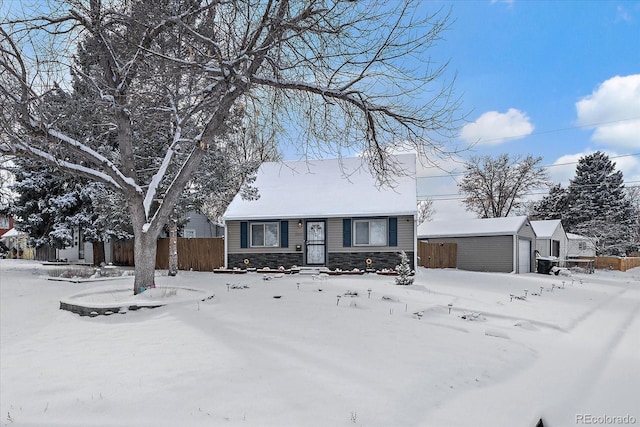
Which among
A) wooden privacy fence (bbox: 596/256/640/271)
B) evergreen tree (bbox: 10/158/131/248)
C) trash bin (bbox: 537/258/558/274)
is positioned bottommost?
wooden privacy fence (bbox: 596/256/640/271)

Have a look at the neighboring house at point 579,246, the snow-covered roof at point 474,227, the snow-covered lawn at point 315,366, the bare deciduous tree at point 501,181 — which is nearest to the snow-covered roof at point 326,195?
the snow-covered roof at point 474,227

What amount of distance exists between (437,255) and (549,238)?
9045mm

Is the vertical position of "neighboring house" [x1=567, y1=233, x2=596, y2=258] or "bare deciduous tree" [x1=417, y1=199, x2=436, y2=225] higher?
"bare deciduous tree" [x1=417, y1=199, x2=436, y2=225]

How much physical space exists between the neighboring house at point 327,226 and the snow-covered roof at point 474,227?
5953 millimetres

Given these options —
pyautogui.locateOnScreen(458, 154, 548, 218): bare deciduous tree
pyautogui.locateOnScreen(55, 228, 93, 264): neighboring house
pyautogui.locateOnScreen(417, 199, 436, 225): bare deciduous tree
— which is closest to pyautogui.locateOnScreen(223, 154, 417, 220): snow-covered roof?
pyautogui.locateOnScreen(55, 228, 93, 264): neighboring house

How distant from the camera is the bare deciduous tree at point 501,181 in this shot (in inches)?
1308

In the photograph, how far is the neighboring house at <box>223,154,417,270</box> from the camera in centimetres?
1546

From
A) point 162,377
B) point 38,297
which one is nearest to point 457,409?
point 162,377

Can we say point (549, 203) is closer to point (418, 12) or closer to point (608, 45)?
point (608, 45)

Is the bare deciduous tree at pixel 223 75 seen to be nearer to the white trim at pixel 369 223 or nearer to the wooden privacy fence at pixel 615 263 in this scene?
the white trim at pixel 369 223

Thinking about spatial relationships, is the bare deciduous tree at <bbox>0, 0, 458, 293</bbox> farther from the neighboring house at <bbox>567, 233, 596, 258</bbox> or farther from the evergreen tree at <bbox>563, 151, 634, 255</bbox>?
the evergreen tree at <bbox>563, 151, 634, 255</bbox>

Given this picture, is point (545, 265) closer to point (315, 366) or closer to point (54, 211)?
point (315, 366)

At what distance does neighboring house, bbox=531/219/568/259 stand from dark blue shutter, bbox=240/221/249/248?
1824cm

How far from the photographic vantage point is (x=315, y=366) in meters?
4.45
